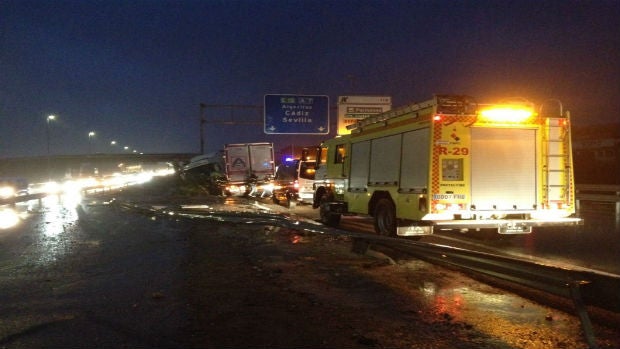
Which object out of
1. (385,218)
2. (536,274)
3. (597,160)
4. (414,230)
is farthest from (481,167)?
(597,160)

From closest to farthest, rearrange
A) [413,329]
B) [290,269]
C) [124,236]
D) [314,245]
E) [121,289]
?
[413,329] < [121,289] < [290,269] < [314,245] < [124,236]

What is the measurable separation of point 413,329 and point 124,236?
10202mm

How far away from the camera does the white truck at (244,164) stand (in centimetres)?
3666

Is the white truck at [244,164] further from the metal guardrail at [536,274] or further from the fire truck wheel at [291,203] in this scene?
the metal guardrail at [536,274]

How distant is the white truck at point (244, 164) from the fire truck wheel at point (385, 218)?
22.6 m

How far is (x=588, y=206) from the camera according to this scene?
25328 millimetres

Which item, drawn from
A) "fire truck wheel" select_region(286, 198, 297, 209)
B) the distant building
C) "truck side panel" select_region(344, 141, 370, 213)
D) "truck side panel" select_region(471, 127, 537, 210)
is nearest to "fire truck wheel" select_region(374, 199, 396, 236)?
"truck side panel" select_region(344, 141, 370, 213)

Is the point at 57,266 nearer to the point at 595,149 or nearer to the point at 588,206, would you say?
the point at 588,206

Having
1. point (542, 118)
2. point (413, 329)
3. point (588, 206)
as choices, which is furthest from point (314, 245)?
point (588, 206)

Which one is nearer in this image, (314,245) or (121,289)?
(121,289)

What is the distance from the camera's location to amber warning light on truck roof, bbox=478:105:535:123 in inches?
462

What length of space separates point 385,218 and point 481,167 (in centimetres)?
274

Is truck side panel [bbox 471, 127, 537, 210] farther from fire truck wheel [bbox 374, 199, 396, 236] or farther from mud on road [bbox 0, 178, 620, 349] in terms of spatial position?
mud on road [bbox 0, 178, 620, 349]

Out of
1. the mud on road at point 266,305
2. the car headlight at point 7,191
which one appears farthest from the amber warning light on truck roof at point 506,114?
the car headlight at point 7,191
